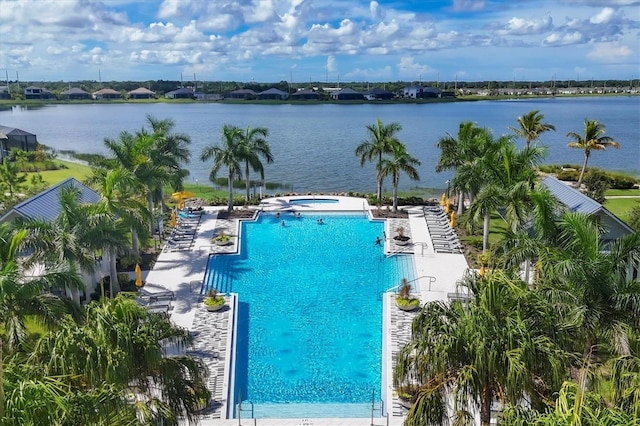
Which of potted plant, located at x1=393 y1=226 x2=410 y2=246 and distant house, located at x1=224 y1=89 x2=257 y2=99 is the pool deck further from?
distant house, located at x1=224 y1=89 x2=257 y2=99

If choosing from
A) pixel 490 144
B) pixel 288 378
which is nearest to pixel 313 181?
pixel 490 144

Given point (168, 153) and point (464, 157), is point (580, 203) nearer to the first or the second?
point (464, 157)

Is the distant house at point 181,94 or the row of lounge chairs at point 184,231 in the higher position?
the distant house at point 181,94

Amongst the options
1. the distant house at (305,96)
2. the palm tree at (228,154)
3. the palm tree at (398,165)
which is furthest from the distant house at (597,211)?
the distant house at (305,96)

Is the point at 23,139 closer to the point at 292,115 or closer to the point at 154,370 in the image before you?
the point at 154,370

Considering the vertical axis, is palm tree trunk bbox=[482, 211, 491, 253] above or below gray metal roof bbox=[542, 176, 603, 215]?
below

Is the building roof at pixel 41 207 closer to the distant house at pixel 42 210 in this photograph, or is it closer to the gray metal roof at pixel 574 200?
the distant house at pixel 42 210

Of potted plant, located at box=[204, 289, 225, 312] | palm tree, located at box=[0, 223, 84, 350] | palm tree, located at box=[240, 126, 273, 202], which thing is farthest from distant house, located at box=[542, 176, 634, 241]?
palm tree, located at box=[240, 126, 273, 202]
